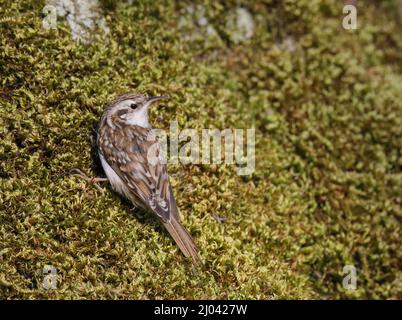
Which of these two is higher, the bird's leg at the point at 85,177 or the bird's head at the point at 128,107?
the bird's head at the point at 128,107

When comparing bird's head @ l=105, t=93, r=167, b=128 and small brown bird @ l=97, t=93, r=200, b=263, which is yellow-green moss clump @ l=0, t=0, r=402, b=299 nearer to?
small brown bird @ l=97, t=93, r=200, b=263

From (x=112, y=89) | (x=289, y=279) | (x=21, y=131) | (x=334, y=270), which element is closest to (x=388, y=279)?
(x=334, y=270)

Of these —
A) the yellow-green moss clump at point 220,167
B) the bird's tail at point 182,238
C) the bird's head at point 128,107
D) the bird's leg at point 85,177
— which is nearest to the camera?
the yellow-green moss clump at point 220,167

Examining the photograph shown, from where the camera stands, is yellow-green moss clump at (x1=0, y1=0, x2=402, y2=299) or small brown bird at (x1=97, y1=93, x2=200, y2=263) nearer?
yellow-green moss clump at (x1=0, y1=0, x2=402, y2=299)

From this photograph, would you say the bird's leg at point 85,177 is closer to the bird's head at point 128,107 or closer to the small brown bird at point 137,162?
the small brown bird at point 137,162

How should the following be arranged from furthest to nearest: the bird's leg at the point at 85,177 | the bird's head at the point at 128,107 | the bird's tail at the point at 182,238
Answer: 1. the bird's head at the point at 128,107
2. the bird's leg at the point at 85,177
3. the bird's tail at the point at 182,238

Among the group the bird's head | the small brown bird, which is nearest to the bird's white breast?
the small brown bird

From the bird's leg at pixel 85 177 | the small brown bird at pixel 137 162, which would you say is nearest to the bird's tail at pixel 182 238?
the small brown bird at pixel 137 162
